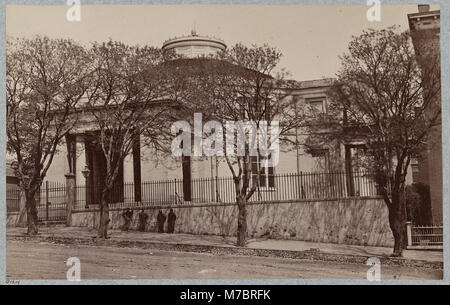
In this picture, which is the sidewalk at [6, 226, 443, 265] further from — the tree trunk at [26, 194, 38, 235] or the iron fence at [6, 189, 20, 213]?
the iron fence at [6, 189, 20, 213]

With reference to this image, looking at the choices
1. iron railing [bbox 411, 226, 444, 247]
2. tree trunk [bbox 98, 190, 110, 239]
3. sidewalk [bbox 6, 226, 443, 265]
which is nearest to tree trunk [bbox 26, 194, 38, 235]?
sidewalk [bbox 6, 226, 443, 265]

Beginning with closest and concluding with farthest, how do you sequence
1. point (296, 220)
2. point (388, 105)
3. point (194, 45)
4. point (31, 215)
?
point (388, 105) → point (31, 215) → point (296, 220) → point (194, 45)

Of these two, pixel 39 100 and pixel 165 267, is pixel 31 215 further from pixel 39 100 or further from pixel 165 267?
pixel 165 267

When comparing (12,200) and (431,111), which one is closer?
(431,111)

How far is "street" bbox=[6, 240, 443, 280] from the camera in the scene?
11680 mm

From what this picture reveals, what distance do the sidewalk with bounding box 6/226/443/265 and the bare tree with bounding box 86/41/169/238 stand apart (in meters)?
0.68

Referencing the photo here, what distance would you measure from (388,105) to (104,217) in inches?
303

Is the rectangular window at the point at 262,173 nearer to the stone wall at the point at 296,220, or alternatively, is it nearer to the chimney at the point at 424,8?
the stone wall at the point at 296,220

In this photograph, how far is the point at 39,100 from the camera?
45.6 feet

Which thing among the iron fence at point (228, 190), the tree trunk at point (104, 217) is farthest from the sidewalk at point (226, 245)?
the iron fence at point (228, 190)

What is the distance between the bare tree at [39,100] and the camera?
1298 cm

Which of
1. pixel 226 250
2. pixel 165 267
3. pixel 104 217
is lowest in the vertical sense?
pixel 165 267

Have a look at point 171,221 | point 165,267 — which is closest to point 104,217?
point 171,221

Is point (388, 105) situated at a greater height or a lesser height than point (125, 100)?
lesser
